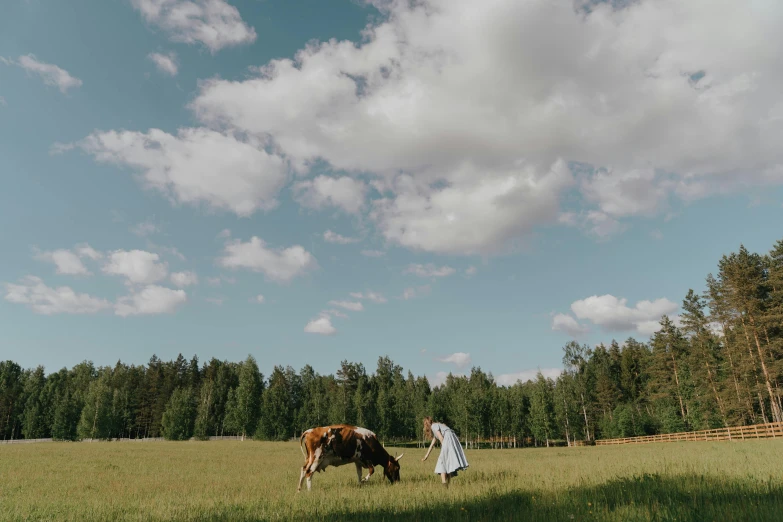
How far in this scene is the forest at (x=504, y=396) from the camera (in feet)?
163

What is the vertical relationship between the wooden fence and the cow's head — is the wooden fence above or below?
below

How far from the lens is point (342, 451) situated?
14.2m

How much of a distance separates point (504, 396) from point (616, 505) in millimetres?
80377

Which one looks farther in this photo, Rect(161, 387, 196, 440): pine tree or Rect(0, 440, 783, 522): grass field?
Rect(161, 387, 196, 440): pine tree

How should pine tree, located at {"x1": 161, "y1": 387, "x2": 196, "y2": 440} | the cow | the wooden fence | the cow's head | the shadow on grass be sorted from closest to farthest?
1. the shadow on grass
2. the cow
3. the cow's head
4. the wooden fence
5. pine tree, located at {"x1": 161, "y1": 387, "x2": 196, "y2": 440}

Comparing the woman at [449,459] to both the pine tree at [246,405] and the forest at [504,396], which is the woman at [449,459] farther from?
the pine tree at [246,405]

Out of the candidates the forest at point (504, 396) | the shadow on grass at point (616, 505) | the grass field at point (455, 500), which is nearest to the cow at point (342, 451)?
the grass field at point (455, 500)

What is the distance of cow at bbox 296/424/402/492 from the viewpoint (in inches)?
546

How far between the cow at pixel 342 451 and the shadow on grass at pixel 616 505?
14.0 feet

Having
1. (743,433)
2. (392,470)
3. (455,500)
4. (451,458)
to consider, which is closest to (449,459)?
(451,458)

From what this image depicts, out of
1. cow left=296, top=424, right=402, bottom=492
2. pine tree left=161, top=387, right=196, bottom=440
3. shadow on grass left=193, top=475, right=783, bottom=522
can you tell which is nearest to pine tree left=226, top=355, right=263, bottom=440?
pine tree left=161, top=387, right=196, bottom=440

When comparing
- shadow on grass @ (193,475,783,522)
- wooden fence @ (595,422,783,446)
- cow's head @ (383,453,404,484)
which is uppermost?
shadow on grass @ (193,475,783,522)

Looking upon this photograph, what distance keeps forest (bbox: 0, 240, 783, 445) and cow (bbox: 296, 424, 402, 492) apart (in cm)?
4773

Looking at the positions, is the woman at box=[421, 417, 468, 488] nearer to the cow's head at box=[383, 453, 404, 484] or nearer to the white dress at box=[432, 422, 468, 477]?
the white dress at box=[432, 422, 468, 477]
